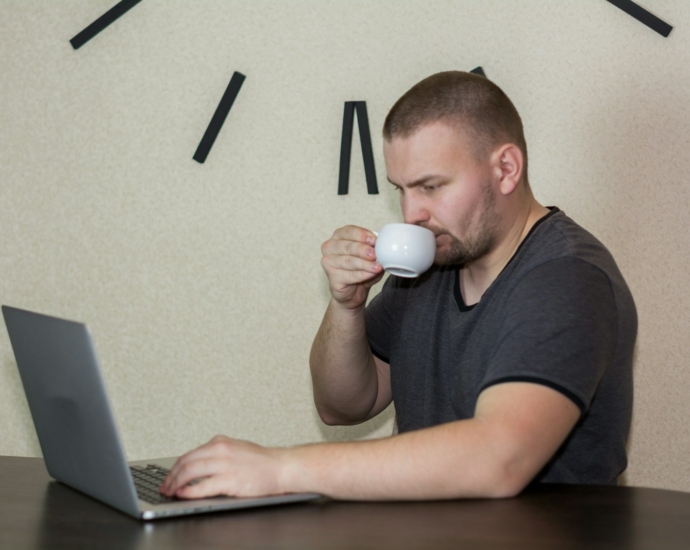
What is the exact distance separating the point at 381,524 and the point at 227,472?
203mm

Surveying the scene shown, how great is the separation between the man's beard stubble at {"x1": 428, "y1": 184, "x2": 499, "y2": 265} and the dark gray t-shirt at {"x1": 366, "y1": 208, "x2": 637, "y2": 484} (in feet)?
0.26

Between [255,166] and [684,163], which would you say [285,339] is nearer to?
[255,166]

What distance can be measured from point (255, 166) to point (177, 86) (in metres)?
0.28

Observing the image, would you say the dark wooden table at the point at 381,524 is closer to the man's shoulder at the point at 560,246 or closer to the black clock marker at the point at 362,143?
the man's shoulder at the point at 560,246

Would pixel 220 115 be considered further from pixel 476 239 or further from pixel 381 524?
pixel 381 524

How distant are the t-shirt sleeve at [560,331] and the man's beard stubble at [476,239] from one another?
0.22 m

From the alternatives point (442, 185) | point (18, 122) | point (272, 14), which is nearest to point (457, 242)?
point (442, 185)

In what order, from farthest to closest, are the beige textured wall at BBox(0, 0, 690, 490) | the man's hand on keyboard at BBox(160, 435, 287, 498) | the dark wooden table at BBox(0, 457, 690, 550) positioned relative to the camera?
1. the beige textured wall at BBox(0, 0, 690, 490)
2. the man's hand on keyboard at BBox(160, 435, 287, 498)
3. the dark wooden table at BBox(0, 457, 690, 550)

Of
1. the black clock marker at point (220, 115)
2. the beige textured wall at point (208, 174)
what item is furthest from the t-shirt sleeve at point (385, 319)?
the black clock marker at point (220, 115)

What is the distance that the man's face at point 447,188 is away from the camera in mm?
1399

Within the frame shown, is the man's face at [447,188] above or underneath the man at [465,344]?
above

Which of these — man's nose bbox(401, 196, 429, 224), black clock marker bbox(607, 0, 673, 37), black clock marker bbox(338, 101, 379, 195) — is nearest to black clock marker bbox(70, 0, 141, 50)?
black clock marker bbox(338, 101, 379, 195)

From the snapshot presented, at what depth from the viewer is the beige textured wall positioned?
196 centimetres

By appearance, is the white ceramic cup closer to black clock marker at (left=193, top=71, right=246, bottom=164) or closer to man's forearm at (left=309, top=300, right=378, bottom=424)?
man's forearm at (left=309, top=300, right=378, bottom=424)
